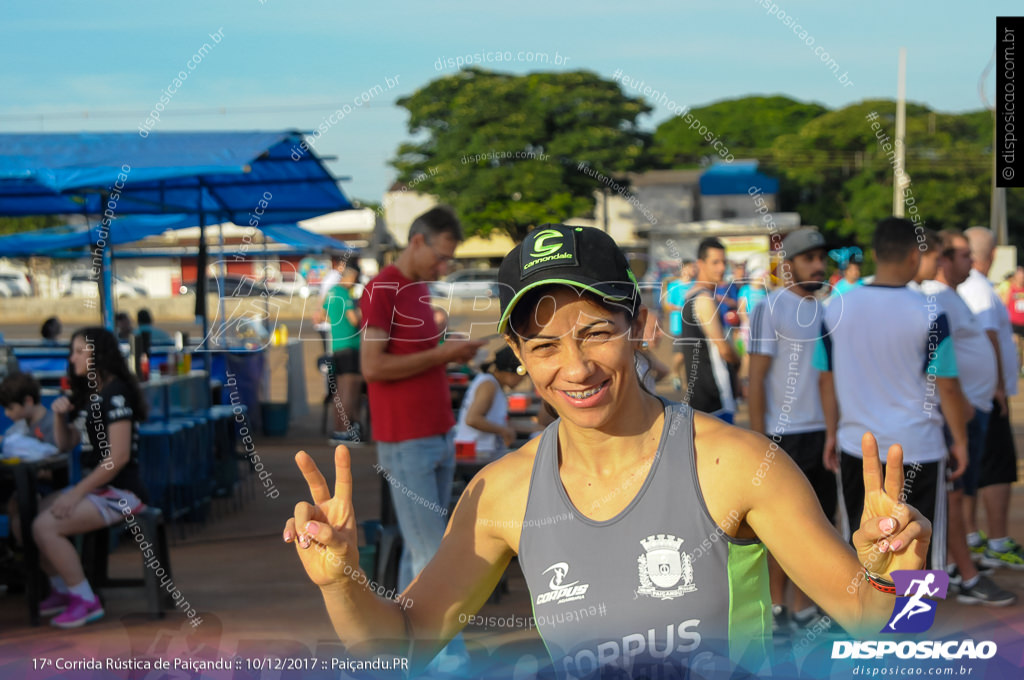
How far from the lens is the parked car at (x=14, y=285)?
34375mm

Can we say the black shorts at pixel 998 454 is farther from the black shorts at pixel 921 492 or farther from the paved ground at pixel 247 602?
the black shorts at pixel 921 492

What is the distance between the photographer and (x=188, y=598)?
209 inches

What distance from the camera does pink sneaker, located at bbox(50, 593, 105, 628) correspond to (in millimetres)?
4840

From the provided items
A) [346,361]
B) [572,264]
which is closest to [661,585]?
[572,264]

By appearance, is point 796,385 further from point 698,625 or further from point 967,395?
point 698,625

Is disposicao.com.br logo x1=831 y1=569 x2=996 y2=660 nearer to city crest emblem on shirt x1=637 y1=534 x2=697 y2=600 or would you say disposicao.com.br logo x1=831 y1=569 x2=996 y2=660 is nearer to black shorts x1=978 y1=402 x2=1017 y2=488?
city crest emblem on shirt x1=637 y1=534 x2=697 y2=600

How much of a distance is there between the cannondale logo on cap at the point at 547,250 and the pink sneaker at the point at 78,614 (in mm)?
4042

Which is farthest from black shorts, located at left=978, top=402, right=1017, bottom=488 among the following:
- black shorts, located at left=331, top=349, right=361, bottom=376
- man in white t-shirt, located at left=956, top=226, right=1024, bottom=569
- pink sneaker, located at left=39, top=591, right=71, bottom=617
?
black shorts, located at left=331, top=349, right=361, bottom=376

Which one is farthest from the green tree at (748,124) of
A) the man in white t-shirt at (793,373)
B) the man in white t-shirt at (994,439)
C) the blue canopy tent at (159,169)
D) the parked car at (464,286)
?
the man in white t-shirt at (793,373)

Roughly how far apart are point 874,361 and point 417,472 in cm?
196

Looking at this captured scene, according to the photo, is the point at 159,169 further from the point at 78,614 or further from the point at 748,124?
the point at 748,124

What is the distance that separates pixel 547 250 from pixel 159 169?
17.5 feet

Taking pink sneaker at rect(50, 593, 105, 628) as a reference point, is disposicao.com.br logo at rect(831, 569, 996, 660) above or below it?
above

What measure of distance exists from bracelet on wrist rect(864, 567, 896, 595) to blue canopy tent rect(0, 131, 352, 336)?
547 centimetres
